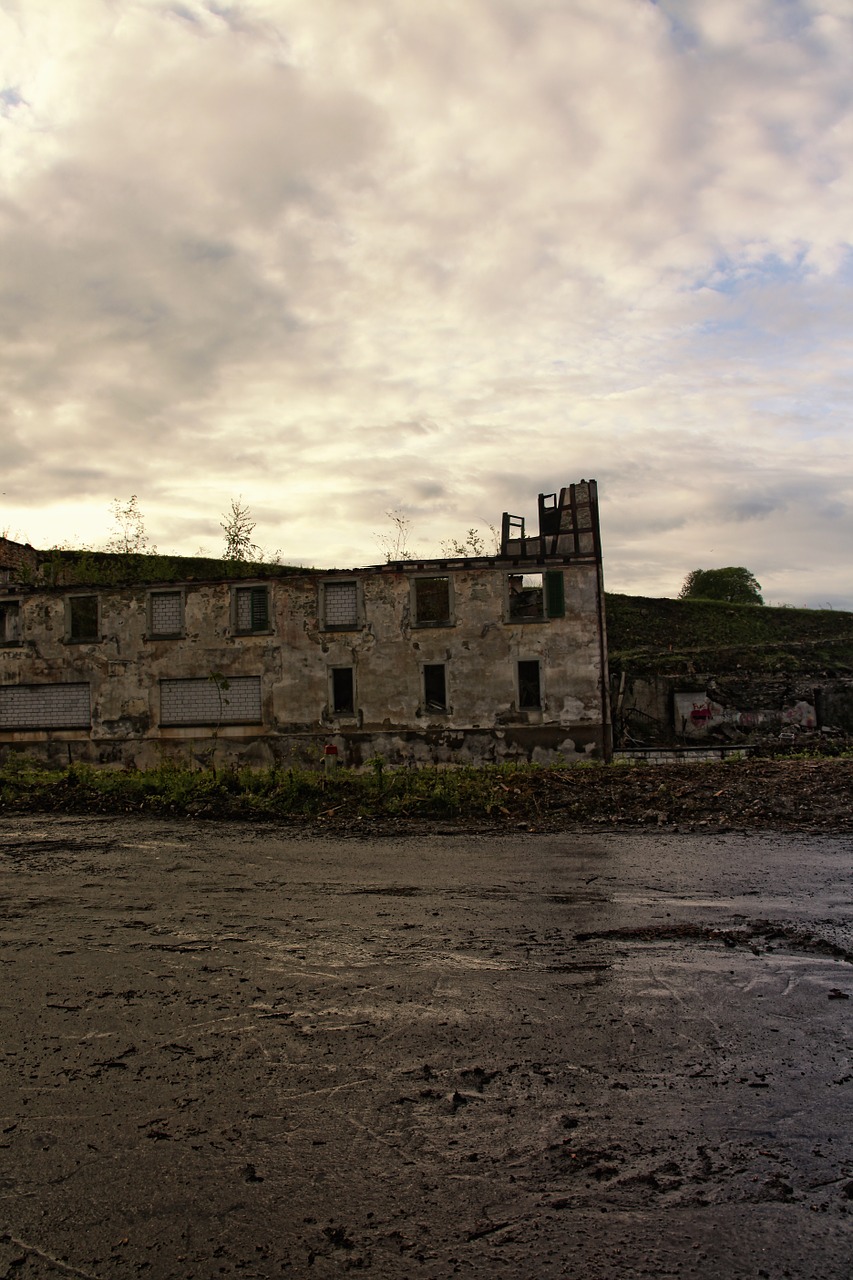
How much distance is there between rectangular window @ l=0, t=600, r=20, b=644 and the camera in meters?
26.4

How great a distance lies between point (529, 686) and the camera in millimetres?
25250

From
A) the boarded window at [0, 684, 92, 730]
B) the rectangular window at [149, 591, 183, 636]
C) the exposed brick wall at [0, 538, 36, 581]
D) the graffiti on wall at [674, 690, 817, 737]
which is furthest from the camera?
the exposed brick wall at [0, 538, 36, 581]

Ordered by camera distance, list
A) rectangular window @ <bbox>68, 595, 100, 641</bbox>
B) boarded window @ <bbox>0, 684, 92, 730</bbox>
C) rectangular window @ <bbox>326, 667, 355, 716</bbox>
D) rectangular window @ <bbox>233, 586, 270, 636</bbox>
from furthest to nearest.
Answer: rectangular window @ <bbox>68, 595, 100, 641</bbox> < boarded window @ <bbox>0, 684, 92, 730</bbox> < rectangular window @ <bbox>233, 586, 270, 636</bbox> < rectangular window @ <bbox>326, 667, 355, 716</bbox>

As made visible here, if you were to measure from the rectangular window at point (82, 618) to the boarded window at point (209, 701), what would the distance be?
9.82 ft

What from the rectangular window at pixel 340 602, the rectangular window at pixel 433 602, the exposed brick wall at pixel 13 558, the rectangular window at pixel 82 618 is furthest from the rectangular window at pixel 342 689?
the exposed brick wall at pixel 13 558

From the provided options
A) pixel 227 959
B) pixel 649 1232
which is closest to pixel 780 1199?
pixel 649 1232

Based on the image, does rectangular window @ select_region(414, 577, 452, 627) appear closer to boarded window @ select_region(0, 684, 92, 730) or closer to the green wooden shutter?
the green wooden shutter

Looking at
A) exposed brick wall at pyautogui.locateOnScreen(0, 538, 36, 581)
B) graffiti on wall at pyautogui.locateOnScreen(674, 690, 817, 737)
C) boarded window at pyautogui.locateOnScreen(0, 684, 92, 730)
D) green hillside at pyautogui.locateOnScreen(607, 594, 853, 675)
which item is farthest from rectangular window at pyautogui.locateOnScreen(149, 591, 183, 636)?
graffiti on wall at pyautogui.locateOnScreen(674, 690, 817, 737)

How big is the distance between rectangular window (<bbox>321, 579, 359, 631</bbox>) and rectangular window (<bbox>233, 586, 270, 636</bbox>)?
1.77 metres

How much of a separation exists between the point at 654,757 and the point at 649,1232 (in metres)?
22.4

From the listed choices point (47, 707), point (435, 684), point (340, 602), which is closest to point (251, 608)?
point (340, 602)

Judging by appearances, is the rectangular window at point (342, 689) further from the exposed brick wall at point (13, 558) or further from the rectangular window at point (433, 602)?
the exposed brick wall at point (13, 558)

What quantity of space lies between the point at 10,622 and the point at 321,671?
9.95 metres

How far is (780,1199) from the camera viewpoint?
2.97m
